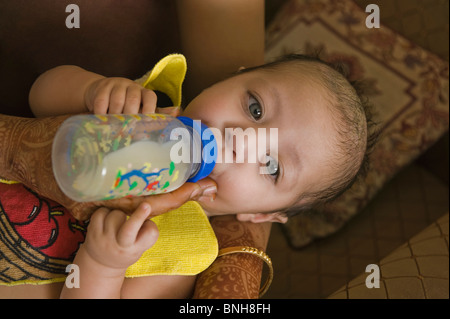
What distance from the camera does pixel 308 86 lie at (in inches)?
34.4

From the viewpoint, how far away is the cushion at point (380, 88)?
1.45 meters

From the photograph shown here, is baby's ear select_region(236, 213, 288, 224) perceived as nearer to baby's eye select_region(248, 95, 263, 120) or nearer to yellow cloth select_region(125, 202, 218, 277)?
yellow cloth select_region(125, 202, 218, 277)

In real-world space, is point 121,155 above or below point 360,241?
above

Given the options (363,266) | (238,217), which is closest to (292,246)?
(363,266)

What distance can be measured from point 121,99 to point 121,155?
0.18m

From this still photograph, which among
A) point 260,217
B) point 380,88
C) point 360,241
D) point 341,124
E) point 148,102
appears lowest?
point 360,241

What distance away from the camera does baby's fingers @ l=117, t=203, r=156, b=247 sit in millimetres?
655

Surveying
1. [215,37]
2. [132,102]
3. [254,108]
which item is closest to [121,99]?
[132,102]

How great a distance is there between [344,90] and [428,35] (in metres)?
0.85

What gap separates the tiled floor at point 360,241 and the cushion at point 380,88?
0.06 metres

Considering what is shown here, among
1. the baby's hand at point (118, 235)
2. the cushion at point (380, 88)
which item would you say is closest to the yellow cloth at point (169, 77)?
the baby's hand at point (118, 235)

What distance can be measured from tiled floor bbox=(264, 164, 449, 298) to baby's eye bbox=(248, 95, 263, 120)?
77 centimetres

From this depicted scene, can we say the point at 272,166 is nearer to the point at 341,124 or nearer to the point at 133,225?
the point at 341,124

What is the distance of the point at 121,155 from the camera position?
598 mm
